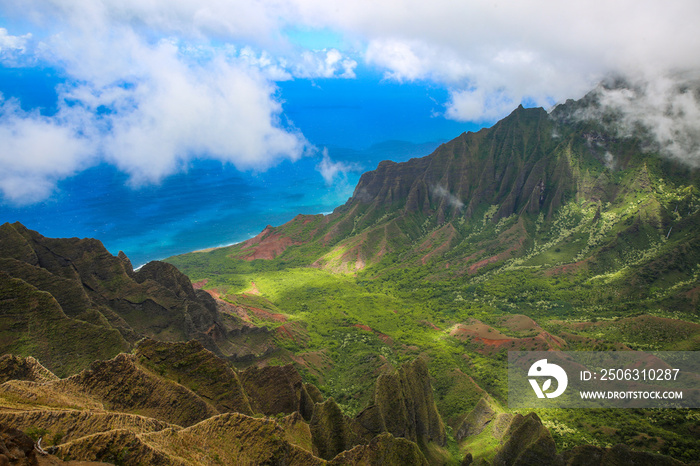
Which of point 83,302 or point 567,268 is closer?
point 83,302

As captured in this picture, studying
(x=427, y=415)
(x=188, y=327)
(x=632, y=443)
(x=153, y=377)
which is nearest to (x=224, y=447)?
(x=153, y=377)

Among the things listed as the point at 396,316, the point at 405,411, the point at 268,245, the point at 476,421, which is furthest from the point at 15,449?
the point at 268,245

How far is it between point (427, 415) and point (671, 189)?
107521 millimetres

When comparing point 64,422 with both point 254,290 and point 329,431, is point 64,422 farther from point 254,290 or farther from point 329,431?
point 254,290

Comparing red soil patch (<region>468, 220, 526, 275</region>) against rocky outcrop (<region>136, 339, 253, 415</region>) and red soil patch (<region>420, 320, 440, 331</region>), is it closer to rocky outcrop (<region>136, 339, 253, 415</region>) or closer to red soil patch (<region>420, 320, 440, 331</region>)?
red soil patch (<region>420, 320, 440, 331</region>)

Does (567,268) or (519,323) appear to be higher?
(567,268)

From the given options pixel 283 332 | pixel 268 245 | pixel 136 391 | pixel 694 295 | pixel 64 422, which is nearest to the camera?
pixel 64 422

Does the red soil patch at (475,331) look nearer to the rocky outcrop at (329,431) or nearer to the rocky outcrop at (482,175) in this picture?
the rocky outcrop at (329,431)

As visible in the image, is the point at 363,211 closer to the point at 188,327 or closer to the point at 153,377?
the point at 188,327

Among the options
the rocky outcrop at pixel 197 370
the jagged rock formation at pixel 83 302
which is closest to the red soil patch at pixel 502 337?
the jagged rock formation at pixel 83 302

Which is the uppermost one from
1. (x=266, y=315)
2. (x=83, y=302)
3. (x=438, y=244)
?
(x=438, y=244)

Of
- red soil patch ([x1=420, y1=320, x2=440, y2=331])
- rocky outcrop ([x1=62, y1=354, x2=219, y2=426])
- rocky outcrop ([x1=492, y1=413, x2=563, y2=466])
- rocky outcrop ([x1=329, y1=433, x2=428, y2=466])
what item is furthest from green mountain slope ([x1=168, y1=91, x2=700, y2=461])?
rocky outcrop ([x1=62, y1=354, x2=219, y2=426])

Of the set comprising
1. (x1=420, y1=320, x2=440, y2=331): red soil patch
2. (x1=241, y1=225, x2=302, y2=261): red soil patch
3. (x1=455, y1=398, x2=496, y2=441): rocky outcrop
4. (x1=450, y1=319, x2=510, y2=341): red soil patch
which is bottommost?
(x1=455, y1=398, x2=496, y2=441): rocky outcrop

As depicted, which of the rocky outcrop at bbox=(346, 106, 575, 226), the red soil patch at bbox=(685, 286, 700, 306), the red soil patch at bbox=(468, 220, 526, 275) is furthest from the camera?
the rocky outcrop at bbox=(346, 106, 575, 226)
